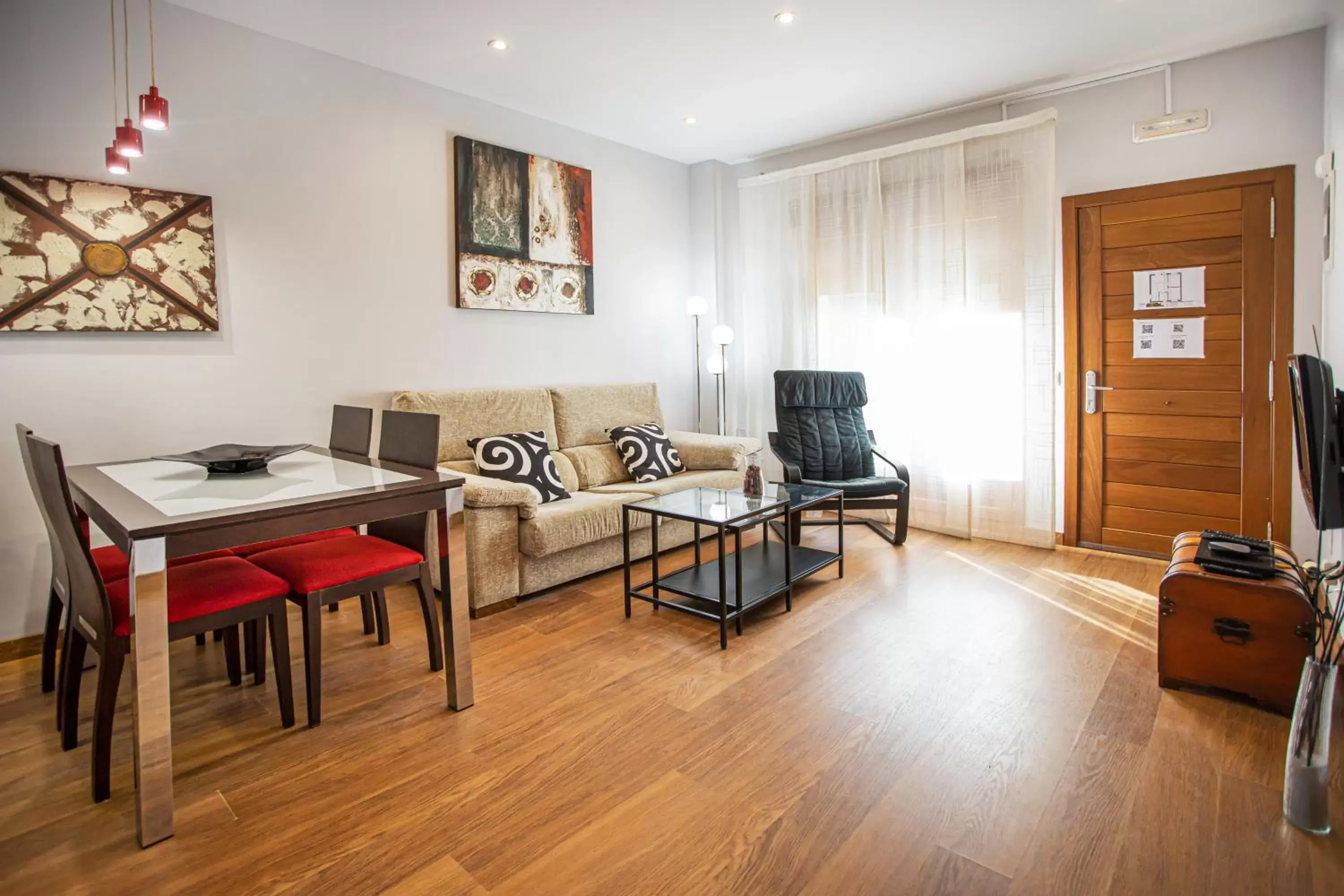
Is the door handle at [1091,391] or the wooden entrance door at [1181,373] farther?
the door handle at [1091,391]

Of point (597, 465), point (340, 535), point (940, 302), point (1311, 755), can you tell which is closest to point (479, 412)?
point (597, 465)

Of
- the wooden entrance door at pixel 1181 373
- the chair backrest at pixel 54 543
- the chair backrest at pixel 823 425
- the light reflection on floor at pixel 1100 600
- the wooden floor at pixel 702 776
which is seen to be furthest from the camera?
the chair backrest at pixel 823 425

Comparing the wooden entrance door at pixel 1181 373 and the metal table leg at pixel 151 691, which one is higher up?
the wooden entrance door at pixel 1181 373

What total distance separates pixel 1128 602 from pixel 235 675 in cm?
371

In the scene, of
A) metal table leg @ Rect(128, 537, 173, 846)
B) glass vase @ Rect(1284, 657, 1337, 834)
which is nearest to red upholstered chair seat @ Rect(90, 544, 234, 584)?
metal table leg @ Rect(128, 537, 173, 846)

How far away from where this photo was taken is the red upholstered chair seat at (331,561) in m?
2.25

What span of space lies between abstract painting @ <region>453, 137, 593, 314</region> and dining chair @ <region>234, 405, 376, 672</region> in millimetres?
1148

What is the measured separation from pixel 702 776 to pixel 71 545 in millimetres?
1777

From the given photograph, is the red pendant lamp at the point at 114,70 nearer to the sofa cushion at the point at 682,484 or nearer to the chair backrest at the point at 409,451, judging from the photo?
the chair backrest at the point at 409,451

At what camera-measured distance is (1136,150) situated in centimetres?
385

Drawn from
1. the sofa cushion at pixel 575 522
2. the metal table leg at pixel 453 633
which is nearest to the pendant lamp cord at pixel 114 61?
the metal table leg at pixel 453 633

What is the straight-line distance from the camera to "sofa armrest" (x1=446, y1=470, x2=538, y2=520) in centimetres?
314

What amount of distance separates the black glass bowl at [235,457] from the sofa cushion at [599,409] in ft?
4.87

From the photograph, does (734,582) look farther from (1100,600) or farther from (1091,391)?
(1091,391)
